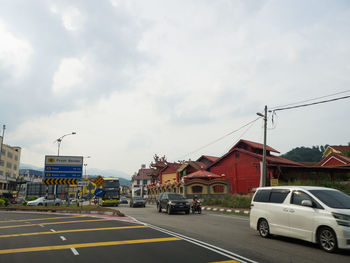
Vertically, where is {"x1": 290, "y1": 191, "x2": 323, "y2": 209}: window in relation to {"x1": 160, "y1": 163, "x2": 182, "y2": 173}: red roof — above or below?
below

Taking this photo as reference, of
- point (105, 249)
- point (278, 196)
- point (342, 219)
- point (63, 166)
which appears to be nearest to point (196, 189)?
point (63, 166)

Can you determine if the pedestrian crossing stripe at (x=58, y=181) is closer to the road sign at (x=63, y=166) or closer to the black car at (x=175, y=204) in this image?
the road sign at (x=63, y=166)

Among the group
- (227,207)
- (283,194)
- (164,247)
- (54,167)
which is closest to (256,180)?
(227,207)

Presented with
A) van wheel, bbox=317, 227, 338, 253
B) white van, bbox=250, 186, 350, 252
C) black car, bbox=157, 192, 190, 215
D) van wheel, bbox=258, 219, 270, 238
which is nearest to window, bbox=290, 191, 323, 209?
white van, bbox=250, 186, 350, 252

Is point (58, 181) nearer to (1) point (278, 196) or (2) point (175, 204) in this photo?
(2) point (175, 204)

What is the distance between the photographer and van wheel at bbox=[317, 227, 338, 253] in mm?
7513

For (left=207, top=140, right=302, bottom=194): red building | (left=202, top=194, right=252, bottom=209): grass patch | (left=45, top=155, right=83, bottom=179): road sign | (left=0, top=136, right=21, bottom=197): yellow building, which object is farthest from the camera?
(left=0, top=136, right=21, bottom=197): yellow building

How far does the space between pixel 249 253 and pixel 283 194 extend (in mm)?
2918

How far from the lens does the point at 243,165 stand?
3928 centimetres

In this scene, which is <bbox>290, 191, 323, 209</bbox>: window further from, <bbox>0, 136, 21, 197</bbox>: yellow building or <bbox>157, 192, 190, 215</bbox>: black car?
<bbox>0, 136, 21, 197</bbox>: yellow building

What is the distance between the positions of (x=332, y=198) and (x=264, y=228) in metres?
2.67

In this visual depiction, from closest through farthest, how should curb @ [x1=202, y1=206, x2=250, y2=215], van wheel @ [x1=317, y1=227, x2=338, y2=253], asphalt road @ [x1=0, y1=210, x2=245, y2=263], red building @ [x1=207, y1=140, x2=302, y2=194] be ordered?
asphalt road @ [x1=0, y1=210, x2=245, y2=263]
van wheel @ [x1=317, y1=227, x2=338, y2=253]
curb @ [x1=202, y1=206, x2=250, y2=215]
red building @ [x1=207, y1=140, x2=302, y2=194]

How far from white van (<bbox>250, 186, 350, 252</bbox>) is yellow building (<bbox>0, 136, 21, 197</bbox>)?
72841 millimetres

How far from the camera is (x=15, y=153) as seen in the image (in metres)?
87.1
